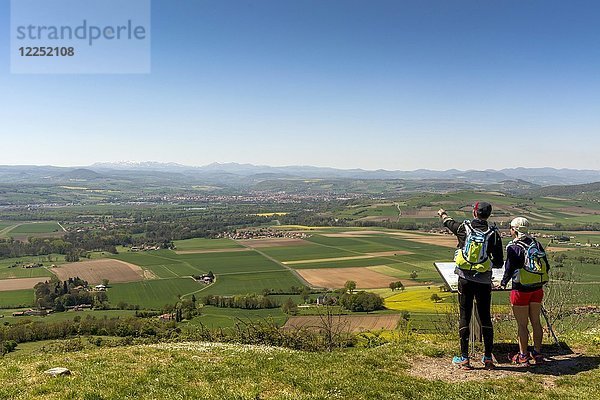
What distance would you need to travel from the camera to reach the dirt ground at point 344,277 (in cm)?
6612

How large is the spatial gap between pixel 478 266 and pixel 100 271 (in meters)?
86.6

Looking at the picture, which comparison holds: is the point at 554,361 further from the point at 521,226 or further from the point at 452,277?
the point at 521,226

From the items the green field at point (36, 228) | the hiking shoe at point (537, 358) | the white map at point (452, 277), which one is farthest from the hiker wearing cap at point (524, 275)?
the green field at point (36, 228)

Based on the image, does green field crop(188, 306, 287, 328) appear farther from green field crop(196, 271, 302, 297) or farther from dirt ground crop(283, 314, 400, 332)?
green field crop(196, 271, 302, 297)

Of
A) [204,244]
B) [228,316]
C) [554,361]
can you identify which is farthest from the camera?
[204,244]

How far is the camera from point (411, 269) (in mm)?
77125

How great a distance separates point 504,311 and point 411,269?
6045 centimetres

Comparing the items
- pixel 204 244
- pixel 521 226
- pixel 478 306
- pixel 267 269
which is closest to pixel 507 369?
pixel 478 306

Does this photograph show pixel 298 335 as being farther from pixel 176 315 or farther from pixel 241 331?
pixel 176 315

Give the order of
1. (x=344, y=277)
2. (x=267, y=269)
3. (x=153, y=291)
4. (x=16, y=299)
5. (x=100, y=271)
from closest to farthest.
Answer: (x=16, y=299) → (x=153, y=291) → (x=344, y=277) → (x=267, y=269) → (x=100, y=271)

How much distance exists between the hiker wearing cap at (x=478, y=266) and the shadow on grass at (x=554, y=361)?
0.69 m

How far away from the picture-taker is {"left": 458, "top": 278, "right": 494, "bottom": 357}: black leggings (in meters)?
9.09

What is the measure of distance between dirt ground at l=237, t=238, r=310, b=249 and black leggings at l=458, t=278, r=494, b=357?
10160 cm

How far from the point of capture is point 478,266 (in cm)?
894
